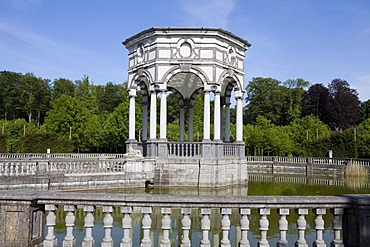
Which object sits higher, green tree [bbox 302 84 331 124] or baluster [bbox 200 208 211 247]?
green tree [bbox 302 84 331 124]

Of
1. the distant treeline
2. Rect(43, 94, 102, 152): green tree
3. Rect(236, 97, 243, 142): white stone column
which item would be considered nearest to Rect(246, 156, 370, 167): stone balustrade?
the distant treeline

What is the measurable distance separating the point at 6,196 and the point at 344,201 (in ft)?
14.6

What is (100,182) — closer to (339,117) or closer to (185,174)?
(185,174)

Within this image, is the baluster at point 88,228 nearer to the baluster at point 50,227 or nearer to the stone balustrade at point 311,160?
the baluster at point 50,227

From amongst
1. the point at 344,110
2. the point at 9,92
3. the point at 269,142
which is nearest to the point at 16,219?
the point at 269,142

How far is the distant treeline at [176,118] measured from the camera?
121ft

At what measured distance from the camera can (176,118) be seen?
204ft

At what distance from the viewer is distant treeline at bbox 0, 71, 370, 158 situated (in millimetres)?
36750

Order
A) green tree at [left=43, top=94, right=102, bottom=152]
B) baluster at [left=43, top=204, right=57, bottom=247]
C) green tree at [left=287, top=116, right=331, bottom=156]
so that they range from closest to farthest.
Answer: baluster at [left=43, top=204, right=57, bottom=247] < green tree at [left=287, top=116, right=331, bottom=156] < green tree at [left=43, top=94, right=102, bottom=152]

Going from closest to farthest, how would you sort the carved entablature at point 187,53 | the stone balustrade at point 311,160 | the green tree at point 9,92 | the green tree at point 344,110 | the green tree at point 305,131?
1. the carved entablature at point 187,53
2. the stone balustrade at point 311,160
3. the green tree at point 305,131
4. the green tree at point 344,110
5. the green tree at point 9,92

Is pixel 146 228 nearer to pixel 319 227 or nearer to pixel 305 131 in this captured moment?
pixel 319 227

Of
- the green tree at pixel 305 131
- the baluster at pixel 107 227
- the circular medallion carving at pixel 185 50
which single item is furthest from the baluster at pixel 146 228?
the green tree at pixel 305 131

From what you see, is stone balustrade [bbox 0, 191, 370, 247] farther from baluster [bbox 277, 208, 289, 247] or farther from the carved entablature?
the carved entablature

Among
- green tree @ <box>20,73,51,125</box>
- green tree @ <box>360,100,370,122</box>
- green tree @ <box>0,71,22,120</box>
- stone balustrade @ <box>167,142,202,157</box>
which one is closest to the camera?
stone balustrade @ <box>167,142,202,157</box>
